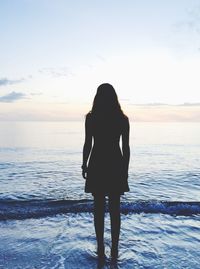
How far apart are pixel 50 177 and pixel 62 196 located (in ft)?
16.8

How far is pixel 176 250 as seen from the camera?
5301 mm

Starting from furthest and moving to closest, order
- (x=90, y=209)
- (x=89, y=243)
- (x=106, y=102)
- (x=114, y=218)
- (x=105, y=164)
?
1. (x=90, y=209)
2. (x=89, y=243)
3. (x=114, y=218)
4. (x=105, y=164)
5. (x=106, y=102)

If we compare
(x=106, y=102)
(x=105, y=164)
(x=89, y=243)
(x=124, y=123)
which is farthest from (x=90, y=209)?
(x=106, y=102)

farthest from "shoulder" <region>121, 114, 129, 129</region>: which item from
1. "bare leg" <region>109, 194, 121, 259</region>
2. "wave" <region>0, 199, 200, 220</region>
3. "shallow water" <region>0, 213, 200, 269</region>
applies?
"wave" <region>0, 199, 200, 220</region>

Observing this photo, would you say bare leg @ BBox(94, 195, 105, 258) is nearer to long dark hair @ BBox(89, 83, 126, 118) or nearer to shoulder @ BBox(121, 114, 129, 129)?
shoulder @ BBox(121, 114, 129, 129)

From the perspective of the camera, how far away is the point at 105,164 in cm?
462

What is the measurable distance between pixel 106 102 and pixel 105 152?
29.4 inches

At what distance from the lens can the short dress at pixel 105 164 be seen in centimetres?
458

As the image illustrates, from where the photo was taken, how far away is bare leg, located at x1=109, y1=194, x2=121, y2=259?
4.70 m

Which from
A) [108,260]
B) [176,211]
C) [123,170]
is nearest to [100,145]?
[123,170]

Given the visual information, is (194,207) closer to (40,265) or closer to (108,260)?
(108,260)

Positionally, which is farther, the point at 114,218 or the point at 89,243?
the point at 89,243

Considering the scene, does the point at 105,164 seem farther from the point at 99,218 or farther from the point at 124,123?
the point at 99,218

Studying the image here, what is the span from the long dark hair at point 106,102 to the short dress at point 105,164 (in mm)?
139
